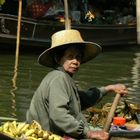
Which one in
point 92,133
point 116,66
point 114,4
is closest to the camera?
point 92,133

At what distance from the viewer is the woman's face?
4.64 m

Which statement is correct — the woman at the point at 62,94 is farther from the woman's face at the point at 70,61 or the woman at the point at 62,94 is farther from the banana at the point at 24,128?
the banana at the point at 24,128

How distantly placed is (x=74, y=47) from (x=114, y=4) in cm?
1635

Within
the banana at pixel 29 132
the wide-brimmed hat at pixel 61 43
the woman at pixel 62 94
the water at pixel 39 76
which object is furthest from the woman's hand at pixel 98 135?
the water at pixel 39 76

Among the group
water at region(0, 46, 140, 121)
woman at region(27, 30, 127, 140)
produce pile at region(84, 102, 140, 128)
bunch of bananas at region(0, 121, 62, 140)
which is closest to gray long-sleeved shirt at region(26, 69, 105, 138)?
woman at region(27, 30, 127, 140)

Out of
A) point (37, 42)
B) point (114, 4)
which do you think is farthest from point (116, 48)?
point (37, 42)

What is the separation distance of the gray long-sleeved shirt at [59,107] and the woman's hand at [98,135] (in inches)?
2.8

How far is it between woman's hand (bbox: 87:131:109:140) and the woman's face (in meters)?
0.58

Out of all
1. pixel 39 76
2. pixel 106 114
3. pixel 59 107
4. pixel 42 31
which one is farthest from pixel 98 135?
pixel 42 31

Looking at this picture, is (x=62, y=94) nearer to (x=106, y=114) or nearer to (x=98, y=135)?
(x=98, y=135)

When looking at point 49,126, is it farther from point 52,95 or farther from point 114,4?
point 114,4

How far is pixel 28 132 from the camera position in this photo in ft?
14.6

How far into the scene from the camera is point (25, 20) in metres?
16.1

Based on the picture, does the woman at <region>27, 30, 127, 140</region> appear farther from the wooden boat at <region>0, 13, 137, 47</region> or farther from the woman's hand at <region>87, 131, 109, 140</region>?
the wooden boat at <region>0, 13, 137, 47</region>
